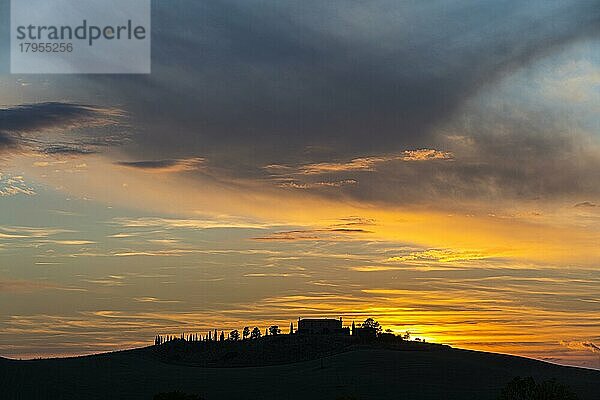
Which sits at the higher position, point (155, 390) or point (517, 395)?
point (517, 395)

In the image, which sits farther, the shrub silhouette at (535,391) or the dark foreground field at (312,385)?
the dark foreground field at (312,385)

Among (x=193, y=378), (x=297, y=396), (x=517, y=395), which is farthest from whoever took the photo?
(x=193, y=378)

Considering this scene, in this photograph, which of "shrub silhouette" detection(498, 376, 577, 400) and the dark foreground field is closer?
"shrub silhouette" detection(498, 376, 577, 400)

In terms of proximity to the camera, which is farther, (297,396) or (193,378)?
(193,378)

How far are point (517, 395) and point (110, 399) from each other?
10487 centimetres

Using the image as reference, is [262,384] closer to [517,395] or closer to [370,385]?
[370,385]

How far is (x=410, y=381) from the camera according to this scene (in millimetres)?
186500

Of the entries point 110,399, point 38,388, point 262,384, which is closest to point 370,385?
point 262,384

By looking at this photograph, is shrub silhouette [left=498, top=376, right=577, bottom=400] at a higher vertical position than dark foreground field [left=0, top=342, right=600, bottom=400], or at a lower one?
higher

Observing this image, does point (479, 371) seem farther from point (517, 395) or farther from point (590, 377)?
point (517, 395)

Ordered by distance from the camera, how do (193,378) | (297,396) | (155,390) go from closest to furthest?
1. (297,396)
2. (155,390)
3. (193,378)

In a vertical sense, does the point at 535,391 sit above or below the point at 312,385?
above

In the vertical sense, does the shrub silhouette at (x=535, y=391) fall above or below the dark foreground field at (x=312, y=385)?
above

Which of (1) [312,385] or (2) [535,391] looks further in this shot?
(1) [312,385]
